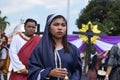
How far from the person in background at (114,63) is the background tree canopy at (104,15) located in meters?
55.8

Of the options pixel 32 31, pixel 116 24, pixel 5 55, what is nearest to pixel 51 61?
pixel 32 31

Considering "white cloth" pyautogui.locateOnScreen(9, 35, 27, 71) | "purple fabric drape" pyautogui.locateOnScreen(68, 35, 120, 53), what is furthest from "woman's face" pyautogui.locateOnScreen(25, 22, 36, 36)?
"purple fabric drape" pyautogui.locateOnScreen(68, 35, 120, 53)

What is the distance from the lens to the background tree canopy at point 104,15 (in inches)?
2581

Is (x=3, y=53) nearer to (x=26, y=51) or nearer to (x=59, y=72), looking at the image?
(x=26, y=51)

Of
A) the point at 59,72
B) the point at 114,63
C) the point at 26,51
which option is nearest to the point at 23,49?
the point at 26,51

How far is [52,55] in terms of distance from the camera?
4910 millimetres

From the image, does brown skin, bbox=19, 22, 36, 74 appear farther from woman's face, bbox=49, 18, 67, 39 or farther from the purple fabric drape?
the purple fabric drape

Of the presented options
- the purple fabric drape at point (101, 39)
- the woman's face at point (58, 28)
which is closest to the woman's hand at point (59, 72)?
the woman's face at point (58, 28)

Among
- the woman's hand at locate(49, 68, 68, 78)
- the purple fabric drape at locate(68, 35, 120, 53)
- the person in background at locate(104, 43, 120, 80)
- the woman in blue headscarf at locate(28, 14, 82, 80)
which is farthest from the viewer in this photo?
the purple fabric drape at locate(68, 35, 120, 53)

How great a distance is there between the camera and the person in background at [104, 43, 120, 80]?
7902mm

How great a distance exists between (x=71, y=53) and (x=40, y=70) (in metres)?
0.38

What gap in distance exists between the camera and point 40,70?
489cm

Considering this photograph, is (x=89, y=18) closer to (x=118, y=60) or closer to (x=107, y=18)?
(x=107, y=18)

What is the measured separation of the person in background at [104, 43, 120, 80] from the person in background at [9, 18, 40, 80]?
128cm
